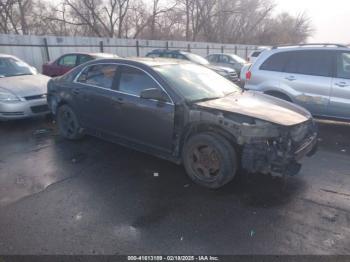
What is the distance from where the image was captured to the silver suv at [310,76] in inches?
233

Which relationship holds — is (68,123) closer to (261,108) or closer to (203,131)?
(203,131)

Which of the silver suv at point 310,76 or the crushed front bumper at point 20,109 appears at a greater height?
the silver suv at point 310,76

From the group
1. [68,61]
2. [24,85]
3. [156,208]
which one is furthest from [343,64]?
[68,61]

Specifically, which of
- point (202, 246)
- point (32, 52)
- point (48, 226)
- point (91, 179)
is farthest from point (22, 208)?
point (32, 52)

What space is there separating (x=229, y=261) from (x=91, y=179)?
2399mm

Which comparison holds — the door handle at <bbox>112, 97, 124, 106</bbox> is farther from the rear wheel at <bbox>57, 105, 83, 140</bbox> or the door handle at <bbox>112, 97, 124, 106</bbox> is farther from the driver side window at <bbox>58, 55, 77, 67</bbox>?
the driver side window at <bbox>58, 55, 77, 67</bbox>

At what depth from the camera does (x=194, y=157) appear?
13.0 feet

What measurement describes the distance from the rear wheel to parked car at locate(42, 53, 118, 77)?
17.7 ft

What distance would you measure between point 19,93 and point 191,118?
4662mm

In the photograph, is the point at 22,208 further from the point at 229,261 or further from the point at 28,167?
the point at 229,261

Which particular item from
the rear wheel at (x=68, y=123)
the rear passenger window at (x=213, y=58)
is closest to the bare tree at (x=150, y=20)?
A: the rear passenger window at (x=213, y=58)

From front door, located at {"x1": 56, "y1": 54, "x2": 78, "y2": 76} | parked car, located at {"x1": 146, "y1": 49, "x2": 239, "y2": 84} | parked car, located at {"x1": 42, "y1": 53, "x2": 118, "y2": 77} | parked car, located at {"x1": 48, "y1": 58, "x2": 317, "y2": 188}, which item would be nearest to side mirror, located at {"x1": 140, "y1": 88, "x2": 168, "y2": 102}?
parked car, located at {"x1": 48, "y1": 58, "x2": 317, "y2": 188}

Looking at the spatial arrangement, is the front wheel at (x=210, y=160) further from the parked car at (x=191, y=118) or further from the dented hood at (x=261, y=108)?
the dented hood at (x=261, y=108)

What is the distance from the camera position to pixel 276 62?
21.9 feet
